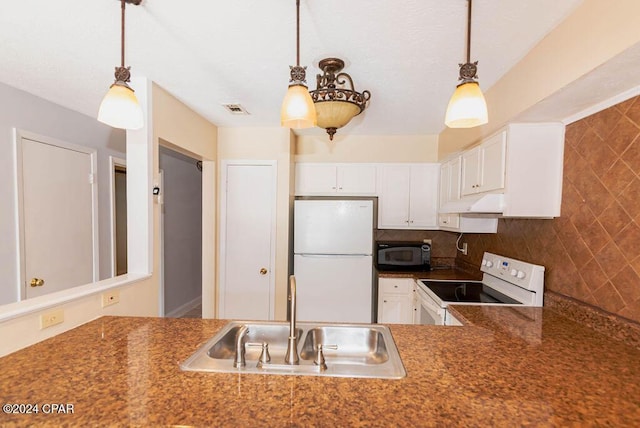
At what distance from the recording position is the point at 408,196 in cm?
330

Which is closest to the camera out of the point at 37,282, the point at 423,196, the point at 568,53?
the point at 568,53

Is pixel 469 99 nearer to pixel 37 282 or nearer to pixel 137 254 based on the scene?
pixel 137 254

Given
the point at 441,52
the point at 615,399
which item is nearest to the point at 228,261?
the point at 441,52

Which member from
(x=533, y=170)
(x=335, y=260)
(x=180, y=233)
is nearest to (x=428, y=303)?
(x=335, y=260)

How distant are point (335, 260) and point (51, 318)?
7.23 ft

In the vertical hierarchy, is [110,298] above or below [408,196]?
below

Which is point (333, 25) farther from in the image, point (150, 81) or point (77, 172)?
point (77, 172)

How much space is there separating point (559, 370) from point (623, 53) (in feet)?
3.90

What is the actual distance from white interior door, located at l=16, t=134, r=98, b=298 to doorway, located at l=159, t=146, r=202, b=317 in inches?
34.7

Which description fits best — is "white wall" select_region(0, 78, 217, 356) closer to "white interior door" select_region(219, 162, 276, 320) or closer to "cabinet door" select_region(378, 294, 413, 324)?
"white interior door" select_region(219, 162, 276, 320)

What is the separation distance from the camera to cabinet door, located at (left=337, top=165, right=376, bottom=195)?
3.33 meters

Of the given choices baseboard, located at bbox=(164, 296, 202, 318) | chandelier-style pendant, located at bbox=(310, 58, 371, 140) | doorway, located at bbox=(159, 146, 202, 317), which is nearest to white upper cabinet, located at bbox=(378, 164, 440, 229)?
chandelier-style pendant, located at bbox=(310, 58, 371, 140)

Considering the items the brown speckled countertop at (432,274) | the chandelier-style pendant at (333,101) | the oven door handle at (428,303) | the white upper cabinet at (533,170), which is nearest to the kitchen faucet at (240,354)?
the chandelier-style pendant at (333,101)

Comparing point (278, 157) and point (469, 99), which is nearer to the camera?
point (469, 99)
